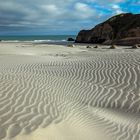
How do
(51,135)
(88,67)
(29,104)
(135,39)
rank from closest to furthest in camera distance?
(51,135)
(29,104)
(88,67)
(135,39)

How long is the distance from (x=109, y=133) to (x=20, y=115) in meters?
1.68

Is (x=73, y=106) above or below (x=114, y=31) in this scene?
below

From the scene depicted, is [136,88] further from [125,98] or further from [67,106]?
[67,106]

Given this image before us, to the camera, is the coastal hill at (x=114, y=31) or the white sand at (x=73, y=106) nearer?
the white sand at (x=73, y=106)

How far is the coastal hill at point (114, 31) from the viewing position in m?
36.3

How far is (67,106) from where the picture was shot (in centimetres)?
638

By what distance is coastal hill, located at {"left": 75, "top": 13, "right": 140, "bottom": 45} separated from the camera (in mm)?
36344

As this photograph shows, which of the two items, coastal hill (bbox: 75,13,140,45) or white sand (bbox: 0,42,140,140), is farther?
coastal hill (bbox: 75,13,140,45)

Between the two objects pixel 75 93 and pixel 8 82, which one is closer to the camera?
pixel 8 82

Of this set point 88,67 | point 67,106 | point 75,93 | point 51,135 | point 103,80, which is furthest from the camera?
point 88,67

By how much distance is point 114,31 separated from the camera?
131 feet

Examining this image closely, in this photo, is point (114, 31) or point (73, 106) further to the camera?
point (114, 31)

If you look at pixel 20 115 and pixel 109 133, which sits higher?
pixel 20 115

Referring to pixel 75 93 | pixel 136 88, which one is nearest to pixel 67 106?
pixel 75 93
